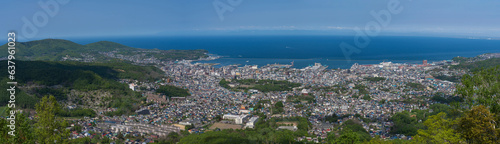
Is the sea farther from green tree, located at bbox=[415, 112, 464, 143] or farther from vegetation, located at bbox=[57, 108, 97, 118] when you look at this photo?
green tree, located at bbox=[415, 112, 464, 143]

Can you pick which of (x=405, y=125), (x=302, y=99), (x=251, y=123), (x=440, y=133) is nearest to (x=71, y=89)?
(x=251, y=123)

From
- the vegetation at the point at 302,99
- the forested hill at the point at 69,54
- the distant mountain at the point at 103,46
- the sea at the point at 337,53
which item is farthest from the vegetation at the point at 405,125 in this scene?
the distant mountain at the point at 103,46

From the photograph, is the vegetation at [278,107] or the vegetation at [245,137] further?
the vegetation at [278,107]

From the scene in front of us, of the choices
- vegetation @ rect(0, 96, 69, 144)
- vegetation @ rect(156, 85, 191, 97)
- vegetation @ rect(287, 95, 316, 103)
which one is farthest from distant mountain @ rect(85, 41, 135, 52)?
vegetation @ rect(0, 96, 69, 144)

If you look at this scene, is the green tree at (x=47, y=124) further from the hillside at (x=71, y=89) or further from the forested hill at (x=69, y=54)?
the forested hill at (x=69, y=54)

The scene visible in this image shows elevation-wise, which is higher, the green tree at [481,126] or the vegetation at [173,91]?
the green tree at [481,126]

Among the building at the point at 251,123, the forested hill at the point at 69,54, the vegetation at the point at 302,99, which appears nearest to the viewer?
the building at the point at 251,123
